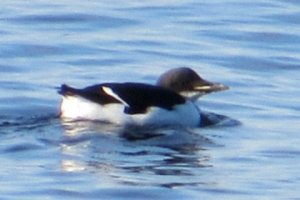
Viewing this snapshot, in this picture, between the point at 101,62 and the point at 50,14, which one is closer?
the point at 101,62

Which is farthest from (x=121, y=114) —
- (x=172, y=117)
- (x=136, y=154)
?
(x=136, y=154)

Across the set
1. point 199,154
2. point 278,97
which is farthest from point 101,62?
point 199,154

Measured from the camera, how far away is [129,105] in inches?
699

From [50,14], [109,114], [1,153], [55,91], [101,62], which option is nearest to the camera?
[1,153]

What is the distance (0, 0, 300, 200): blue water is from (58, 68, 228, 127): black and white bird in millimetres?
187

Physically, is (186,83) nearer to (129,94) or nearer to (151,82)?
(129,94)

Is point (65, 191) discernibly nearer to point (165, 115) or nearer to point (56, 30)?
point (165, 115)

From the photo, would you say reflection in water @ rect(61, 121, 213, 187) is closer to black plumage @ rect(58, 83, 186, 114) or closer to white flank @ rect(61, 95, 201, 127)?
white flank @ rect(61, 95, 201, 127)

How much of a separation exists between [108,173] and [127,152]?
1.20 m

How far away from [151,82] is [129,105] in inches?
107

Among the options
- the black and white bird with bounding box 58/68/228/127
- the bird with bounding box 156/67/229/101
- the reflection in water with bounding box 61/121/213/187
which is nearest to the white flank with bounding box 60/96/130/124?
the black and white bird with bounding box 58/68/228/127

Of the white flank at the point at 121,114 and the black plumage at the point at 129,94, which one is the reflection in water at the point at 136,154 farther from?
the black plumage at the point at 129,94

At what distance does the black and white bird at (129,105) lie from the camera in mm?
17594

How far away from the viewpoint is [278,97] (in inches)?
768
